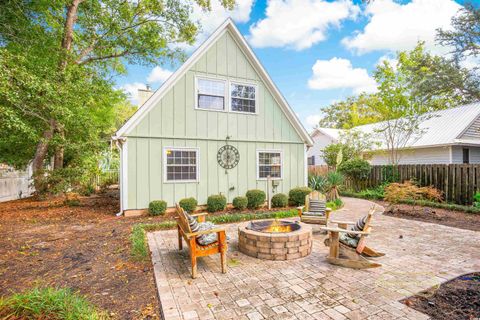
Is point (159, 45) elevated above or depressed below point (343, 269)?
above

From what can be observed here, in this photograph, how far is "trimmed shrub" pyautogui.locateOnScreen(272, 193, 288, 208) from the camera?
992 cm

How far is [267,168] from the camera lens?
10539 millimetres

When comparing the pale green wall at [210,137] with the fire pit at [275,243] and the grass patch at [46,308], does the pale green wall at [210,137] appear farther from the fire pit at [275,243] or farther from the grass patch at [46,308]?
the grass patch at [46,308]

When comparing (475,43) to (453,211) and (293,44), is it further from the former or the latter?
(453,211)

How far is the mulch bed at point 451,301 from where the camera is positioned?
9.07ft

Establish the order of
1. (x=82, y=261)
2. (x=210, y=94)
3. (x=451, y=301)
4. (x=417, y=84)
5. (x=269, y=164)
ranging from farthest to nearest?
1. (x=417, y=84)
2. (x=269, y=164)
3. (x=210, y=94)
4. (x=82, y=261)
5. (x=451, y=301)

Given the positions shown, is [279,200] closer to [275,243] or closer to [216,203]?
[216,203]

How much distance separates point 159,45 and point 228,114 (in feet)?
25.3

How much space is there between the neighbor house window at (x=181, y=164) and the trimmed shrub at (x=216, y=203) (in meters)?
1.02

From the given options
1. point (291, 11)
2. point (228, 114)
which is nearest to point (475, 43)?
point (291, 11)

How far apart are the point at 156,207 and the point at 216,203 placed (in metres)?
2.09

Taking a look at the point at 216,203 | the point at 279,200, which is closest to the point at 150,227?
the point at 216,203

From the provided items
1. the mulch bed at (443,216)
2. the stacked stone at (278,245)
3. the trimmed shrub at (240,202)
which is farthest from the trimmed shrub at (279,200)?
the stacked stone at (278,245)

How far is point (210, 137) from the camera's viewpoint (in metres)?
9.52
